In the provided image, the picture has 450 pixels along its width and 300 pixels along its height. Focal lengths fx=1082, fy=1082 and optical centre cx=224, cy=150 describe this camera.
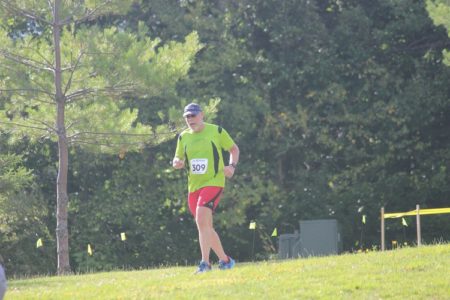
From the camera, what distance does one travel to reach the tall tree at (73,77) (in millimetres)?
19797

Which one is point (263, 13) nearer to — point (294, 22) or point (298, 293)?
point (294, 22)

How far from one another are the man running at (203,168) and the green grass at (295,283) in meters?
0.53

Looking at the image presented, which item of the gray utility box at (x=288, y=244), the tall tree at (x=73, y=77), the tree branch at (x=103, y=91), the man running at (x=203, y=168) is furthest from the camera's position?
the gray utility box at (x=288, y=244)

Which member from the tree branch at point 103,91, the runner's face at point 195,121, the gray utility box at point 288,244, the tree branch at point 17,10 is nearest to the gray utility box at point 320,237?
the gray utility box at point 288,244

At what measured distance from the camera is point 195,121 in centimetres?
1277

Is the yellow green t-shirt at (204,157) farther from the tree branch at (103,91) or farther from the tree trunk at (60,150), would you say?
the tree branch at (103,91)

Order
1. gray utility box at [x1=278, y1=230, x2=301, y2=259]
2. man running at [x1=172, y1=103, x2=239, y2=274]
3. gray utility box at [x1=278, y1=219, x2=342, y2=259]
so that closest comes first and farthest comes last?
man running at [x1=172, y1=103, x2=239, y2=274], gray utility box at [x1=278, y1=219, x2=342, y2=259], gray utility box at [x1=278, y1=230, x2=301, y2=259]

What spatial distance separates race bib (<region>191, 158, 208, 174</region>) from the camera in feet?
42.0

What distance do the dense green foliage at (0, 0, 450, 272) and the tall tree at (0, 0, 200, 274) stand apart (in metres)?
5.75

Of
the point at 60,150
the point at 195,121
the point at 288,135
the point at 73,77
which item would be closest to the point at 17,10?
the point at 73,77

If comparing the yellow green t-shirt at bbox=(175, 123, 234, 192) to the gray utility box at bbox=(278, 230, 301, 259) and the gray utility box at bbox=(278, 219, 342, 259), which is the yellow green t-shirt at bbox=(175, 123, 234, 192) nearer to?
the gray utility box at bbox=(278, 219, 342, 259)

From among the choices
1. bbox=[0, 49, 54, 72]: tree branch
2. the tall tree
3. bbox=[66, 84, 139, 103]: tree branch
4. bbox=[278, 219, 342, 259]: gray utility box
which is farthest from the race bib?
bbox=[278, 219, 342, 259]: gray utility box

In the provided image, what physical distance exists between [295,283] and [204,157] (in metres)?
2.27

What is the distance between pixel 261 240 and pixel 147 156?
3.59 meters
